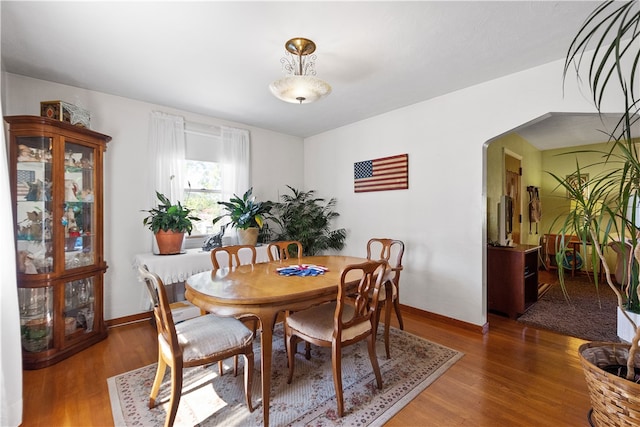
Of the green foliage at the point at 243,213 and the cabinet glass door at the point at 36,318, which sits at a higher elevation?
the green foliage at the point at 243,213

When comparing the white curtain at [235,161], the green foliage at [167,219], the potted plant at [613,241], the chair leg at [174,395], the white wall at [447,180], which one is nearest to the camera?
the potted plant at [613,241]

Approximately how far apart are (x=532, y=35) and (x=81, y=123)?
4000mm

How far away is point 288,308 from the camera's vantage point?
1715 millimetres

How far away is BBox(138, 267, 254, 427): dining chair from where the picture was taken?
157cm

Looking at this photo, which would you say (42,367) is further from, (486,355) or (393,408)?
(486,355)

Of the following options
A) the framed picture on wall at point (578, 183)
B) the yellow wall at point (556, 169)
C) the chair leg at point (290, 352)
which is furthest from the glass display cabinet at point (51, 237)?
the yellow wall at point (556, 169)

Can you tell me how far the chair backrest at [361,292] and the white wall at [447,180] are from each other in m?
1.54


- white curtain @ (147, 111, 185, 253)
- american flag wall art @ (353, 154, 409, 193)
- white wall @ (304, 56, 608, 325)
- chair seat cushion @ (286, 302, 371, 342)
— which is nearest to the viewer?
chair seat cushion @ (286, 302, 371, 342)

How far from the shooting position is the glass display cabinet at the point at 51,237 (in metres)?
2.38

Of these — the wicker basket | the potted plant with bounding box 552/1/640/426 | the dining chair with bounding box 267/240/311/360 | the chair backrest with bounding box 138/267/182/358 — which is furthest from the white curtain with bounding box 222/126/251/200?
the wicker basket

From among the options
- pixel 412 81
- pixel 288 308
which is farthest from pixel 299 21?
pixel 288 308

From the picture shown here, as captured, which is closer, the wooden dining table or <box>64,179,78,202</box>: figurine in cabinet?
the wooden dining table

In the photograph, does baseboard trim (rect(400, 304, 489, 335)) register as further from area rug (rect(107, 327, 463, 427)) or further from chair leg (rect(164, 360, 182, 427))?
chair leg (rect(164, 360, 182, 427))

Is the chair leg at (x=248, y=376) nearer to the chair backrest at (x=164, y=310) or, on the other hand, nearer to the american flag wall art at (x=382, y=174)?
the chair backrest at (x=164, y=310)
